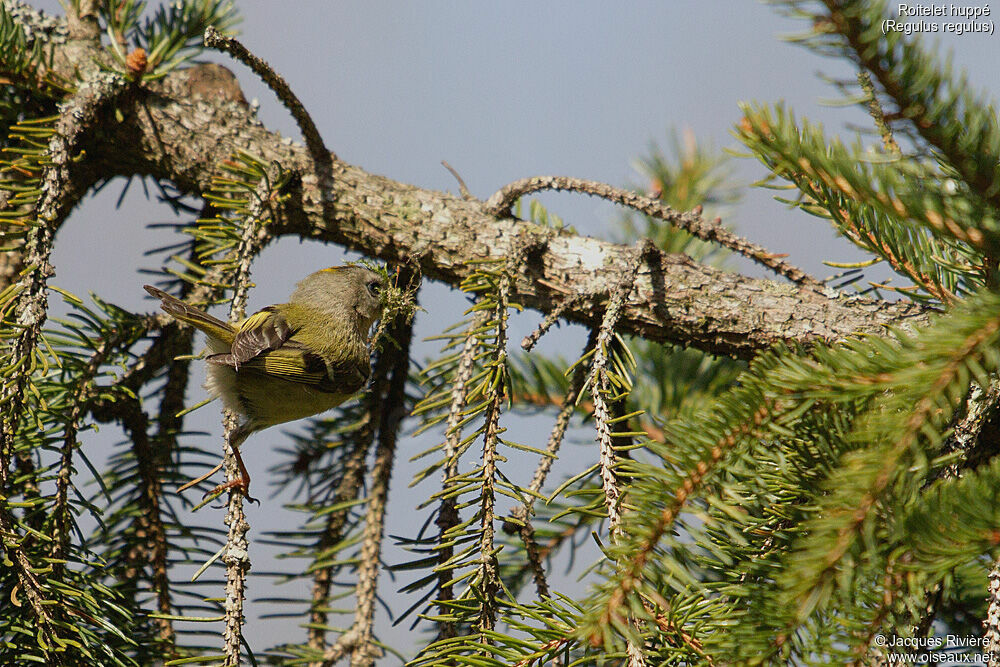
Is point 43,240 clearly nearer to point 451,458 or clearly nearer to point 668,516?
point 451,458

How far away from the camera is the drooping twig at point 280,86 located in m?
1.11

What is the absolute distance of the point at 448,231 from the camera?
141 cm

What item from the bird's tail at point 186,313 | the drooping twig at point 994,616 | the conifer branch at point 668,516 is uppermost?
the bird's tail at point 186,313

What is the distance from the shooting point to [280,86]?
1274 millimetres

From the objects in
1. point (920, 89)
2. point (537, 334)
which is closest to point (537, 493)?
point (537, 334)

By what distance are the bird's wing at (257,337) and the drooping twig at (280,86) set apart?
14.4 inches

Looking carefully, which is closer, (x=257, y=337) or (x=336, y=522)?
(x=336, y=522)

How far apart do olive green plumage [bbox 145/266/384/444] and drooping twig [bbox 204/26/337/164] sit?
0.27 meters

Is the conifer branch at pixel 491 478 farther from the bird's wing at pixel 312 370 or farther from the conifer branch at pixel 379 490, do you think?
the bird's wing at pixel 312 370

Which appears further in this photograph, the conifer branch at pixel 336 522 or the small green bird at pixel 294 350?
the small green bird at pixel 294 350

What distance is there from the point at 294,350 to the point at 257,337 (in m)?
0.16

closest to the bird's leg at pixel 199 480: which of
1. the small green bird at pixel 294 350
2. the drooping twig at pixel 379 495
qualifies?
the small green bird at pixel 294 350

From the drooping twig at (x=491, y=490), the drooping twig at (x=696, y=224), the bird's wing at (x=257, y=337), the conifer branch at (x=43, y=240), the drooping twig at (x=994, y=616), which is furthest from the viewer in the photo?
the bird's wing at (x=257, y=337)

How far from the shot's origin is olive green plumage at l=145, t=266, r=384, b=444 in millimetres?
1521
